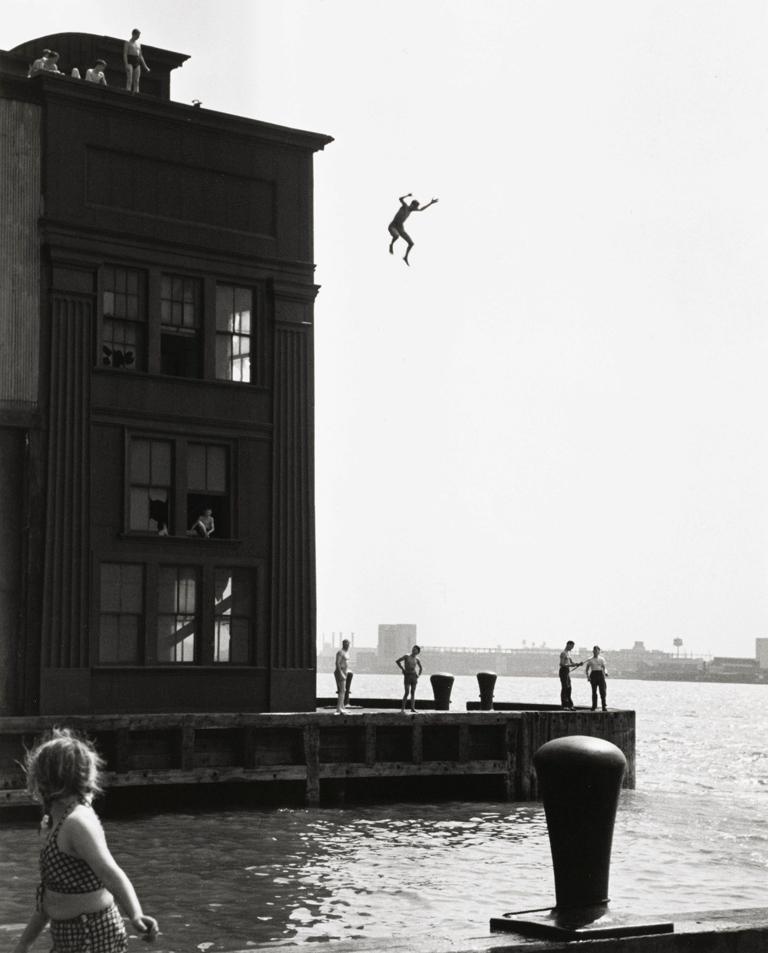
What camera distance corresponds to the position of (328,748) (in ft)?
99.3

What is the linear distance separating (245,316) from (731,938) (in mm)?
25190

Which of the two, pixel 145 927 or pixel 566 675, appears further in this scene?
pixel 566 675

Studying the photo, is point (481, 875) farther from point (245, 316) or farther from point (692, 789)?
point (692, 789)

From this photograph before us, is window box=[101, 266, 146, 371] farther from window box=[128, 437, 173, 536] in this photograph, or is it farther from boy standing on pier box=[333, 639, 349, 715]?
boy standing on pier box=[333, 639, 349, 715]

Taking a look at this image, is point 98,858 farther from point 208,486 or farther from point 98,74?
point 98,74

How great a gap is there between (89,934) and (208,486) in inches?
961

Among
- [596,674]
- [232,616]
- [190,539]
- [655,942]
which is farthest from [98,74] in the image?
[655,942]

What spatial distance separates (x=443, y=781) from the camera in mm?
33062

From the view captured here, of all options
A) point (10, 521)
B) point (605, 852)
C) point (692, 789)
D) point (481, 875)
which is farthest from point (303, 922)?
point (692, 789)

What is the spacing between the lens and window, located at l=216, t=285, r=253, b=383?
31562mm

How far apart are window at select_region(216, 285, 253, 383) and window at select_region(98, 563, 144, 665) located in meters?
4.53

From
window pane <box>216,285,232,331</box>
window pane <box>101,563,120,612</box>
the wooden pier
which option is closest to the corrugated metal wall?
window pane <box>101,563,120,612</box>

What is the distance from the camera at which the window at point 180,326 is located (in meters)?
30.9

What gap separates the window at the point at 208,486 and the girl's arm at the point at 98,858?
2408 cm
